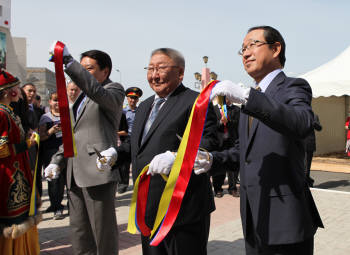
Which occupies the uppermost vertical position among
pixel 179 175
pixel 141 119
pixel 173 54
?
pixel 173 54

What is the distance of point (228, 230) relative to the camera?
17.1 feet

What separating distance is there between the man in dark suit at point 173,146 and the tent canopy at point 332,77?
12.1 m

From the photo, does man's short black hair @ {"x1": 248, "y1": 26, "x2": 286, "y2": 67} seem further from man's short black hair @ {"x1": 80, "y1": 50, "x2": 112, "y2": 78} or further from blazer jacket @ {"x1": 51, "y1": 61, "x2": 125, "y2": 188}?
man's short black hair @ {"x1": 80, "y1": 50, "x2": 112, "y2": 78}

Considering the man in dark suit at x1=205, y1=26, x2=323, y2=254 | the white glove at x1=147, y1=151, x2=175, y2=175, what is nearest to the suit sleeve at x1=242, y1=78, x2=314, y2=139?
the man in dark suit at x1=205, y1=26, x2=323, y2=254

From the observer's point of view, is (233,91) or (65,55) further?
(65,55)

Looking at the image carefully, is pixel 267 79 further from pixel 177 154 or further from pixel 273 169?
pixel 177 154

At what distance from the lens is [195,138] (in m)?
2.14

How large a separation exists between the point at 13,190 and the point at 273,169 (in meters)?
2.55

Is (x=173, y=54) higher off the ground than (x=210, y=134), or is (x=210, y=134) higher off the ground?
→ (x=173, y=54)

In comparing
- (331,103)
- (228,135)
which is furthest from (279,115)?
(331,103)

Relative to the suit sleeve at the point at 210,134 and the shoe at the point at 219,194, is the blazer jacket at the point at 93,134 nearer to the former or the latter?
the suit sleeve at the point at 210,134

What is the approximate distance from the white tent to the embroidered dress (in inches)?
487

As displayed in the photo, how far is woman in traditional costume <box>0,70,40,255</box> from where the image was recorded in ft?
11.1

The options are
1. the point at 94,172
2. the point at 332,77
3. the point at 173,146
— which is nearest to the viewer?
the point at 173,146
